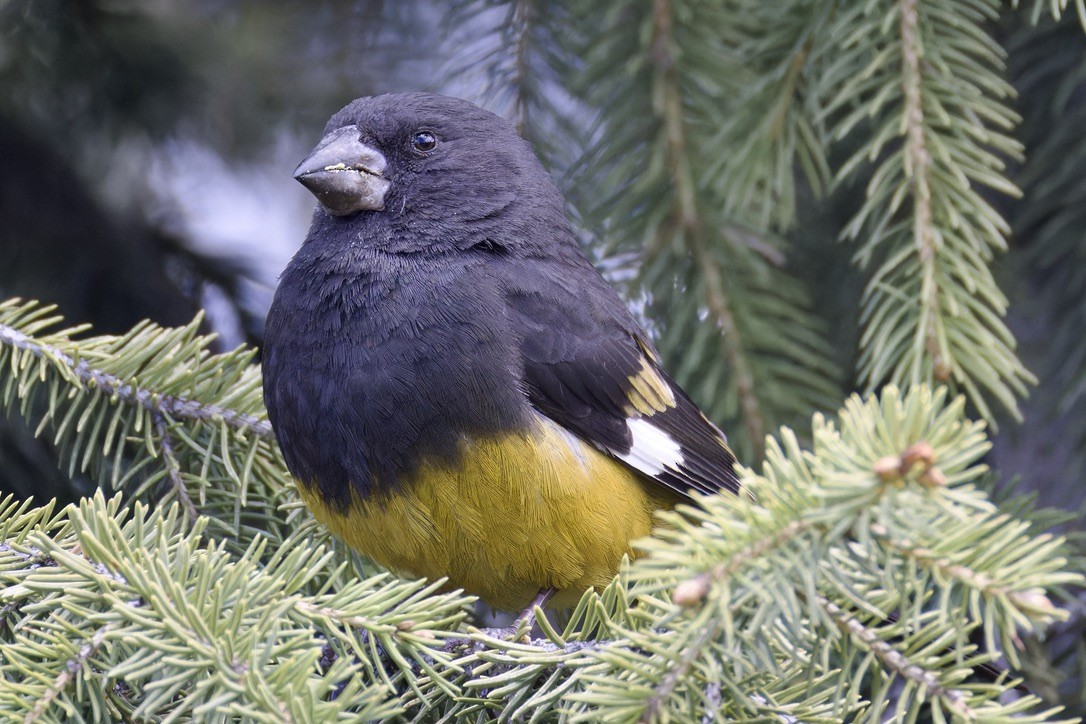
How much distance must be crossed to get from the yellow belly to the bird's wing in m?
0.09

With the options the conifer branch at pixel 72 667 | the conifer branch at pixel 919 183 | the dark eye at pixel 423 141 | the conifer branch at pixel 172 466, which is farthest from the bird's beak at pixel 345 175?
the conifer branch at pixel 72 667

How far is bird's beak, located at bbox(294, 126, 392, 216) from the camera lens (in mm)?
2949

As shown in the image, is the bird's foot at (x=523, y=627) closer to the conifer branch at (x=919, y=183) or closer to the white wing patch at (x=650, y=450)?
the white wing patch at (x=650, y=450)

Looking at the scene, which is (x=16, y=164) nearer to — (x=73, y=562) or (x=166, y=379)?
(x=166, y=379)

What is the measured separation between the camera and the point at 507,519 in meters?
2.52

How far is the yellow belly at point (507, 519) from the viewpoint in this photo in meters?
2.49

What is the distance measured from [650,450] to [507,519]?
0.53 metres

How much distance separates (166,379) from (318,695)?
1350 mm

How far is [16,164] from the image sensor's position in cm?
363

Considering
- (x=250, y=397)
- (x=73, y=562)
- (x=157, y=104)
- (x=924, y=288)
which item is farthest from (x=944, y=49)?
(x=157, y=104)

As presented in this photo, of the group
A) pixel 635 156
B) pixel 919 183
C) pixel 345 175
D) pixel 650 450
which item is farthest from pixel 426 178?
pixel 919 183

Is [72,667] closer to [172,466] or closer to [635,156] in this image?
[172,466]

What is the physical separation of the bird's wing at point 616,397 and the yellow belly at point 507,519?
9cm

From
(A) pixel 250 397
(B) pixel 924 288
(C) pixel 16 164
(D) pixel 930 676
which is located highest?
(C) pixel 16 164
